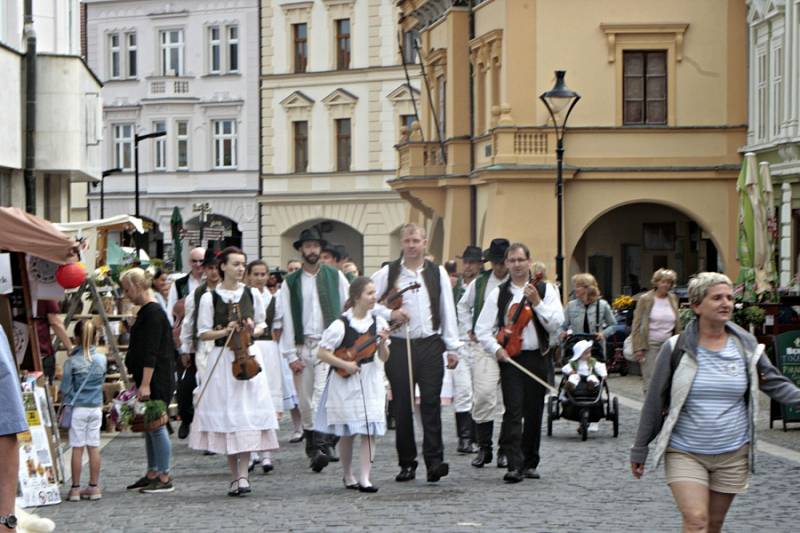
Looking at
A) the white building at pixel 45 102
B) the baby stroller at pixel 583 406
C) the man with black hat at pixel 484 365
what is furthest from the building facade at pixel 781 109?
the man with black hat at pixel 484 365

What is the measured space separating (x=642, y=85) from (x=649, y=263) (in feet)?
15.1

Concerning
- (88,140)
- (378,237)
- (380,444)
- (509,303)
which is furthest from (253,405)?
(378,237)

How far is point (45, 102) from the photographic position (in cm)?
2553

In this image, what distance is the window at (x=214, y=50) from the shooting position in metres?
69.9

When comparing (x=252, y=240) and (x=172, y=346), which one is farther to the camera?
(x=252, y=240)

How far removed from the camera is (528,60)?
3847 cm

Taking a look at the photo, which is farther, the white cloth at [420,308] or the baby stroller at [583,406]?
the baby stroller at [583,406]

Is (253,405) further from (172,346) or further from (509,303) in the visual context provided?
(509,303)

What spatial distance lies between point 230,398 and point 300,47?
5442 centimetres

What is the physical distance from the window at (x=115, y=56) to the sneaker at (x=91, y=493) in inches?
2328

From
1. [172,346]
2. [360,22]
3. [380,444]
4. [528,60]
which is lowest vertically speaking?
[380,444]

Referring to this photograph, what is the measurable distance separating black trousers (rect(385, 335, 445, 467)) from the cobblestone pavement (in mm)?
272

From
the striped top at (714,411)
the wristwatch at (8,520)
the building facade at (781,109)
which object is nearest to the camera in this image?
the wristwatch at (8,520)

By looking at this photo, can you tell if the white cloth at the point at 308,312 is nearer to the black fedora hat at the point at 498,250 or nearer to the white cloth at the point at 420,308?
the black fedora hat at the point at 498,250
